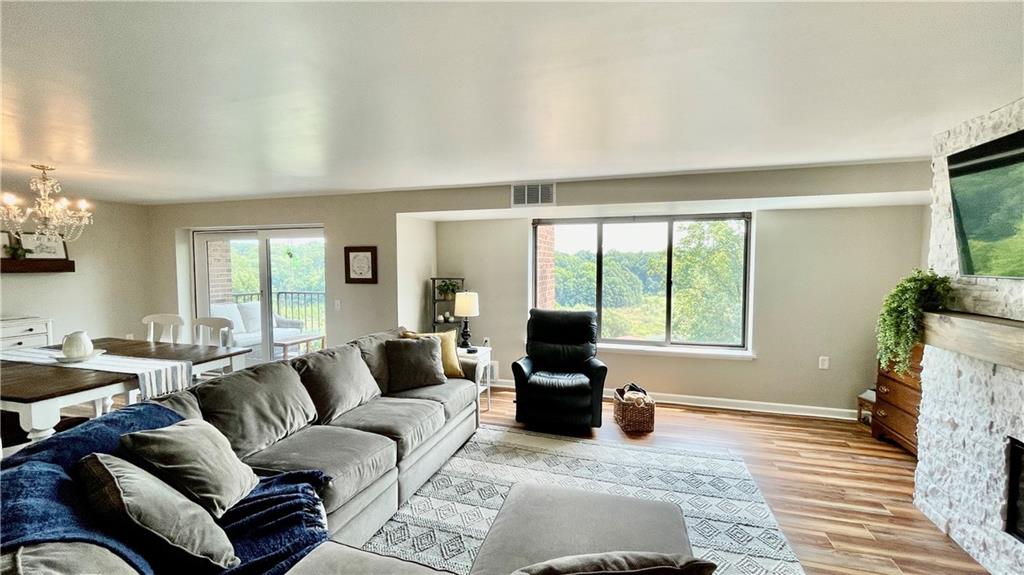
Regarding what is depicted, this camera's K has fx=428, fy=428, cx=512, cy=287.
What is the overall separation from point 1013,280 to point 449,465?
3325 mm

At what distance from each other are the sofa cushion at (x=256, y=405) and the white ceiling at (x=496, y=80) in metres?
1.41

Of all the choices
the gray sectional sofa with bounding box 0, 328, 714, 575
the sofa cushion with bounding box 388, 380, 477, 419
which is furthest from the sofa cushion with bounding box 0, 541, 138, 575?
the sofa cushion with bounding box 388, 380, 477, 419

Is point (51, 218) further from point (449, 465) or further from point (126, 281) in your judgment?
point (449, 465)

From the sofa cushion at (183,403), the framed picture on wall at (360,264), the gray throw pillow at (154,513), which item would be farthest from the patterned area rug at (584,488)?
the framed picture on wall at (360,264)

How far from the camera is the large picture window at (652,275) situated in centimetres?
457

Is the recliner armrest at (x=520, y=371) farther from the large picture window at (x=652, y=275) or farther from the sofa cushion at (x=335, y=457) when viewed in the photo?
the sofa cushion at (x=335, y=457)

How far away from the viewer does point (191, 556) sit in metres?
1.33

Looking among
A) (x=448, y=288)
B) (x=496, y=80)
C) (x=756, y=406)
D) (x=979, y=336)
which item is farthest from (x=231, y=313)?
(x=979, y=336)

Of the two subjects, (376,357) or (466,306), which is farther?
(466,306)

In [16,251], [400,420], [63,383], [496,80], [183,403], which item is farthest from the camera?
[16,251]

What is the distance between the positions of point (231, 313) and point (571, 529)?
5413 mm

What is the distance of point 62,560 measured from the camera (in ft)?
3.40

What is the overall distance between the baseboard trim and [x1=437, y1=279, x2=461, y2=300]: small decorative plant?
2.07 m

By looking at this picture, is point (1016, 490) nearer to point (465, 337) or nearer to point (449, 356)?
point (449, 356)
